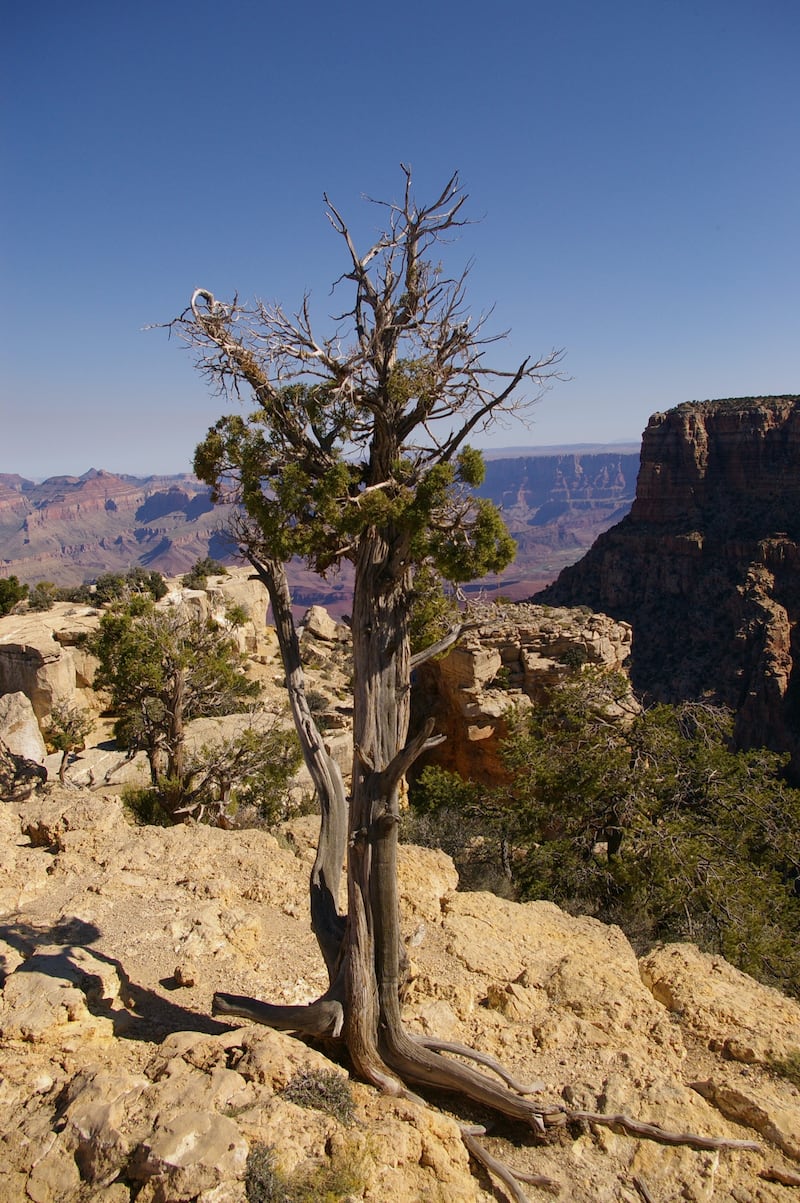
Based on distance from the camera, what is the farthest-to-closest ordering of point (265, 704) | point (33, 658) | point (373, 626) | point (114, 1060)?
point (265, 704) → point (33, 658) → point (373, 626) → point (114, 1060)

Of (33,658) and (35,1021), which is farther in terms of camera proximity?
(33,658)

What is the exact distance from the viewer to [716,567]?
5222 cm

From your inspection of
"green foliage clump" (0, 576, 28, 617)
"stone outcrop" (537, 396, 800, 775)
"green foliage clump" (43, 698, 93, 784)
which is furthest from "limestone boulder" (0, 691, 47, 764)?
"stone outcrop" (537, 396, 800, 775)

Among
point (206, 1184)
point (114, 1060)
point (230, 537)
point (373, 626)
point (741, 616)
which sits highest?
point (230, 537)

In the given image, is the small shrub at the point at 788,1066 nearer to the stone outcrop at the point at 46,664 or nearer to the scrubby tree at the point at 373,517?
the scrubby tree at the point at 373,517

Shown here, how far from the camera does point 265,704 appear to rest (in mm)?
21906

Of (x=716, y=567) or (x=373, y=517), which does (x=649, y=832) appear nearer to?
(x=373, y=517)

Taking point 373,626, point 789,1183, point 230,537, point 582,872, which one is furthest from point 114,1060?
point 582,872

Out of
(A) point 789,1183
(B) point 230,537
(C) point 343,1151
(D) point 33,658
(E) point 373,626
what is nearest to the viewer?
(C) point 343,1151

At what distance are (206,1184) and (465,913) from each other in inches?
204

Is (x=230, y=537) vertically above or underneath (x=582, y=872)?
above

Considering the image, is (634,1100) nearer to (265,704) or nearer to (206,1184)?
(206,1184)

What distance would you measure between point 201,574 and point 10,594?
7.45 metres

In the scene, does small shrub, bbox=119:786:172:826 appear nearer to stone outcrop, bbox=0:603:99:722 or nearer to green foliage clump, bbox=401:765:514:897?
green foliage clump, bbox=401:765:514:897
